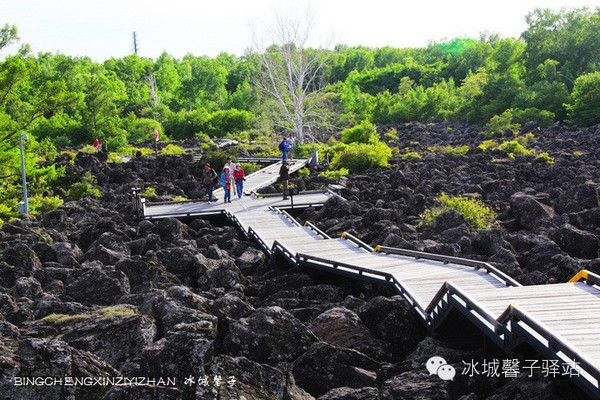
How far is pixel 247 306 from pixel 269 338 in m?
1.93

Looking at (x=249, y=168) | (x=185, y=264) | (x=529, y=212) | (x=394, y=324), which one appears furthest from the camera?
(x=249, y=168)

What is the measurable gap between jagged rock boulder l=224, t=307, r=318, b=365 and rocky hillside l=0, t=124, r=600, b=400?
18 mm

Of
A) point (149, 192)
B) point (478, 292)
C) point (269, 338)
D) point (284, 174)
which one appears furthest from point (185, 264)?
point (149, 192)

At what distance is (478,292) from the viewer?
9.00 metres

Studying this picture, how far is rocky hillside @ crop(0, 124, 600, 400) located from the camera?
22.3ft

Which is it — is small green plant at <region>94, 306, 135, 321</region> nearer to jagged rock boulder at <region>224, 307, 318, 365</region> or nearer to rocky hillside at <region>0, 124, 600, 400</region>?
rocky hillside at <region>0, 124, 600, 400</region>

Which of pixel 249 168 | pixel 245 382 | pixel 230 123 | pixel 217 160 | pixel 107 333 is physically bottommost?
pixel 249 168

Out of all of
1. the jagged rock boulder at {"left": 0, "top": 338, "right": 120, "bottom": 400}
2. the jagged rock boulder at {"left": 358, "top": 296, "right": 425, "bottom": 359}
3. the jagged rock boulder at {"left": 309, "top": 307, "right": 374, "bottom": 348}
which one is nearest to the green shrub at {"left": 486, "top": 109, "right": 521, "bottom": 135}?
the jagged rock boulder at {"left": 358, "top": 296, "right": 425, "bottom": 359}

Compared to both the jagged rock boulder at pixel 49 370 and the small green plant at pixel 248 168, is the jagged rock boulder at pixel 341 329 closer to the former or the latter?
the jagged rock boulder at pixel 49 370

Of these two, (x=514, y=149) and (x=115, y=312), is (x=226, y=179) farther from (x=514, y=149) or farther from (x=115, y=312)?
(x=514, y=149)

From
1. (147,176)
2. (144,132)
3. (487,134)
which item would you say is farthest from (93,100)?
(487,134)

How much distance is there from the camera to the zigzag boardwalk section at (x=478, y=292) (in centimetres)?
675

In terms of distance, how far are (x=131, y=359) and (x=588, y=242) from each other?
31.9 ft

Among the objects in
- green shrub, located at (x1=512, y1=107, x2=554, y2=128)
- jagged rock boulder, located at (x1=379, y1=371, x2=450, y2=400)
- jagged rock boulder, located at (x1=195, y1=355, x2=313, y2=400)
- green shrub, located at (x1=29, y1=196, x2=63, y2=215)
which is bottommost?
green shrub, located at (x1=29, y1=196, x2=63, y2=215)
